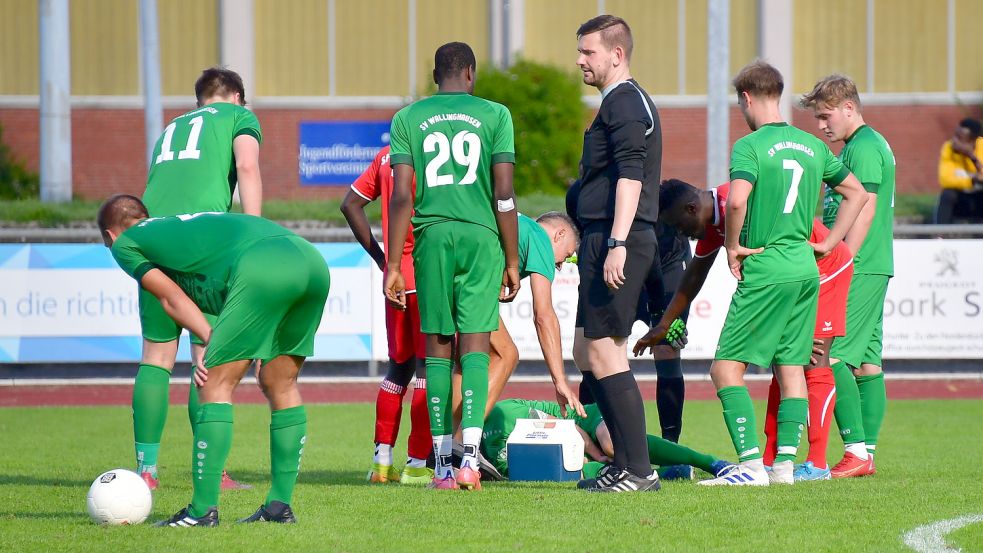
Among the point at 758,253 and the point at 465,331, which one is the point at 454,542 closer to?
the point at 465,331

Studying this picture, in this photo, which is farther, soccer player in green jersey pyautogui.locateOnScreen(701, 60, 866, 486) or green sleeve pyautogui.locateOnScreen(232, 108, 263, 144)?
green sleeve pyautogui.locateOnScreen(232, 108, 263, 144)

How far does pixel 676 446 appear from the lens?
24.9 ft

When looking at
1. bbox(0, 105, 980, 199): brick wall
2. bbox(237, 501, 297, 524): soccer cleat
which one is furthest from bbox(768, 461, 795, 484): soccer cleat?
bbox(0, 105, 980, 199): brick wall

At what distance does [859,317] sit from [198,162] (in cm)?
404

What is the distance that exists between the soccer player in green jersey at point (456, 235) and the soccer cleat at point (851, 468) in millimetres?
2237

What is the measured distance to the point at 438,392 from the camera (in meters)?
6.78

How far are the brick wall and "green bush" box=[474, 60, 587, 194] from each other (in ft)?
14.9

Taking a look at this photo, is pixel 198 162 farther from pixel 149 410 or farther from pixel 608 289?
pixel 608 289

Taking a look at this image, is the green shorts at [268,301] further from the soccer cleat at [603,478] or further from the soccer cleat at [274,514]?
the soccer cleat at [603,478]

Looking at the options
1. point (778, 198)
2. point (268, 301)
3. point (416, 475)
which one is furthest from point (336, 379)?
point (268, 301)

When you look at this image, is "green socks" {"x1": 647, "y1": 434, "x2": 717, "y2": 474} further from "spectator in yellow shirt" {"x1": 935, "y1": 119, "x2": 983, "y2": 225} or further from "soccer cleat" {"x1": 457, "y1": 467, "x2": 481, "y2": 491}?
"spectator in yellow shirt" {"x1": 935, "y1": 119, "x2": 983, "y2": 225}

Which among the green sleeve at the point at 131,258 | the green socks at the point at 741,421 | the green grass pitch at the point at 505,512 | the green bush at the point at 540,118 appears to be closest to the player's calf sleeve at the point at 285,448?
the green grass pitch at the point at 505,512

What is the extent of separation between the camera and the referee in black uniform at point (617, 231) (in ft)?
21.5

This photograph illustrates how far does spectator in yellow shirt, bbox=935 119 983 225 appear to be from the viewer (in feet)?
56.6
